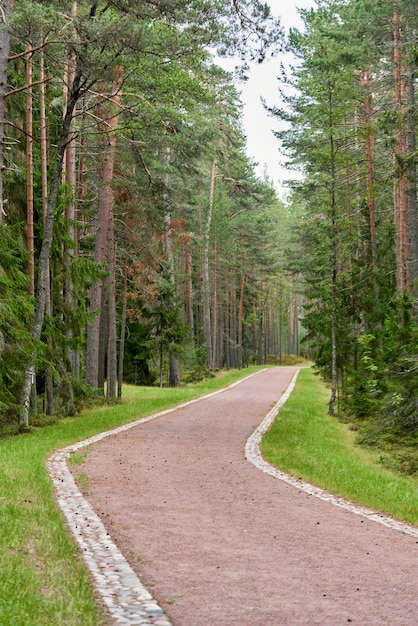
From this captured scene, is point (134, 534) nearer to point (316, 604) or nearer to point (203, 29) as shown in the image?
point (316, 604)

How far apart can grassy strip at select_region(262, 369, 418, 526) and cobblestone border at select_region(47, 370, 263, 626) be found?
12.5ft

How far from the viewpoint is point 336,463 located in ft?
41.6

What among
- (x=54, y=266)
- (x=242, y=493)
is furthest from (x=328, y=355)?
(x=242, y=493)

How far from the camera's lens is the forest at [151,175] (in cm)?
1452

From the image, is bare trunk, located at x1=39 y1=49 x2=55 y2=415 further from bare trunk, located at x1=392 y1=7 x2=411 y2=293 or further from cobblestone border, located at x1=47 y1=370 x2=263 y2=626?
bare trunk, located at x1=392 y1=7 x2=411 y2=293

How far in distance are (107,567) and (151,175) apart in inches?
807

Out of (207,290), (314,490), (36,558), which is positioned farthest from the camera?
(207,290)

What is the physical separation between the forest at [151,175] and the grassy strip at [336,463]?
1318 millimetres

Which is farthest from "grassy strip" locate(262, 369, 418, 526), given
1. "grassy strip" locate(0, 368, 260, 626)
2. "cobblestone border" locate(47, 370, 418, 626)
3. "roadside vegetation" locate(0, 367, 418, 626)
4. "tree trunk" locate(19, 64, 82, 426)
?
"tree trunk" locate(19, 64, 82, 426)

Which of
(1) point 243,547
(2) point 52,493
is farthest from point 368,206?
(1) point 243,547

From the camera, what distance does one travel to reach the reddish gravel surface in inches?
173

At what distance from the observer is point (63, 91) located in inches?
794

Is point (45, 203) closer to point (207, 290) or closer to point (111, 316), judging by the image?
point (111, 316)

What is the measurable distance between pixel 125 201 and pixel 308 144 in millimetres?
11657
